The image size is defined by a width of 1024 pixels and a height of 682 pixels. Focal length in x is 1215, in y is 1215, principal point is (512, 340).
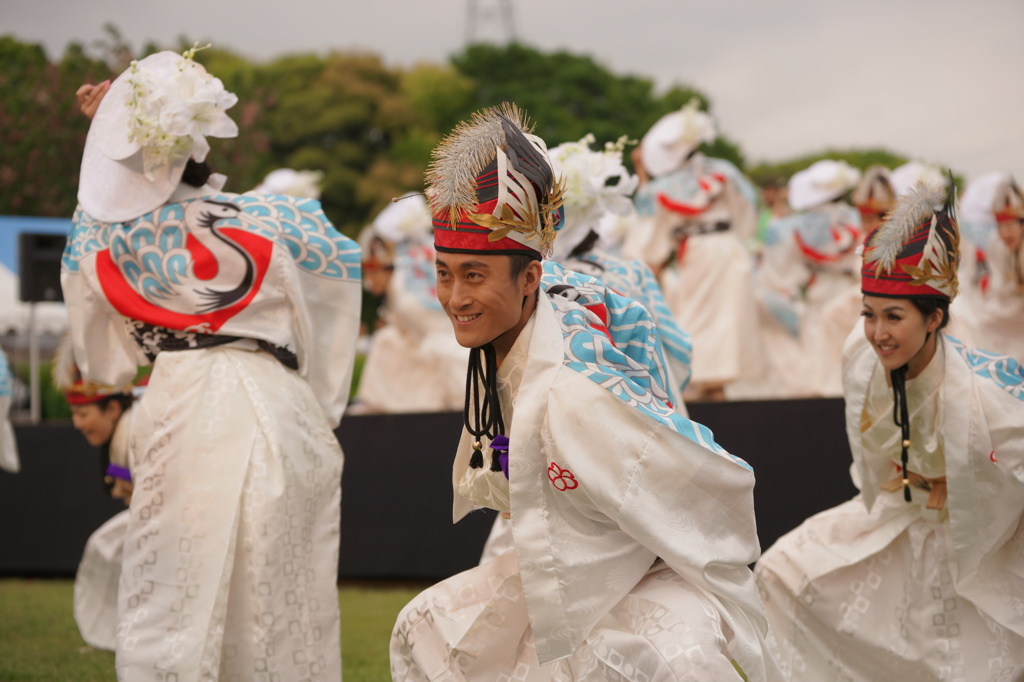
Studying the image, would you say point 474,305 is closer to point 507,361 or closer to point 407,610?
point 507,361

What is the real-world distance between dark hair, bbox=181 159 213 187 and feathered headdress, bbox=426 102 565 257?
4.64ft

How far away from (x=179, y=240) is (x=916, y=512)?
254 centimetres

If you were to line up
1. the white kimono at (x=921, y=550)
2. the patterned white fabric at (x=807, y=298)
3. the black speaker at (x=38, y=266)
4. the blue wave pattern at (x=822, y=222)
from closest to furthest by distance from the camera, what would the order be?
1. the white kimono at (x=921, y=550)
2. the black speaker at (x=38, y=266)
3. the patterned white fabric at (x=807, y=298)
4. the blue wave pattern at (x=822, y=222)

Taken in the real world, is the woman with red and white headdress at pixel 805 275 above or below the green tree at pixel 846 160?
below

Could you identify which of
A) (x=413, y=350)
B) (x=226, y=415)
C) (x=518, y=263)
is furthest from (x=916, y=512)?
(x=413, y=350)

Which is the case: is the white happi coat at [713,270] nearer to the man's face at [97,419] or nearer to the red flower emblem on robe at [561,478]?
the man's face at [97,419]

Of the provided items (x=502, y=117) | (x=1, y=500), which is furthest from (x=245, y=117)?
(x=502, y=117)

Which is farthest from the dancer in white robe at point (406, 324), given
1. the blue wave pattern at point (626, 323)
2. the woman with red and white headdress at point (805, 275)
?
the blue wave pattern at point (626, 323)

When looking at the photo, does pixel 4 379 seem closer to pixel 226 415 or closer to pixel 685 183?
pixel 226 415

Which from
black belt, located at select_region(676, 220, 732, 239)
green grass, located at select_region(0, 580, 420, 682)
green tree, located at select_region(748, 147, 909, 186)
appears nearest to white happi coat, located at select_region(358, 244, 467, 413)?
black belt, located at select_region(676, 220, 732, 239)

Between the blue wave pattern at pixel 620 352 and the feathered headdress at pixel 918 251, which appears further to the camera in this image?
the feathered headdress at pixel 918 251

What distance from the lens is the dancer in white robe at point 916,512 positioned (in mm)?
3664

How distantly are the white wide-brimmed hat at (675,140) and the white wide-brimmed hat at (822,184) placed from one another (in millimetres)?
1276

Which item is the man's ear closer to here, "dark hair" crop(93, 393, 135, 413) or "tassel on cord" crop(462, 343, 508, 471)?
"tassel on cord" crop(462, 343, 508, 471)
